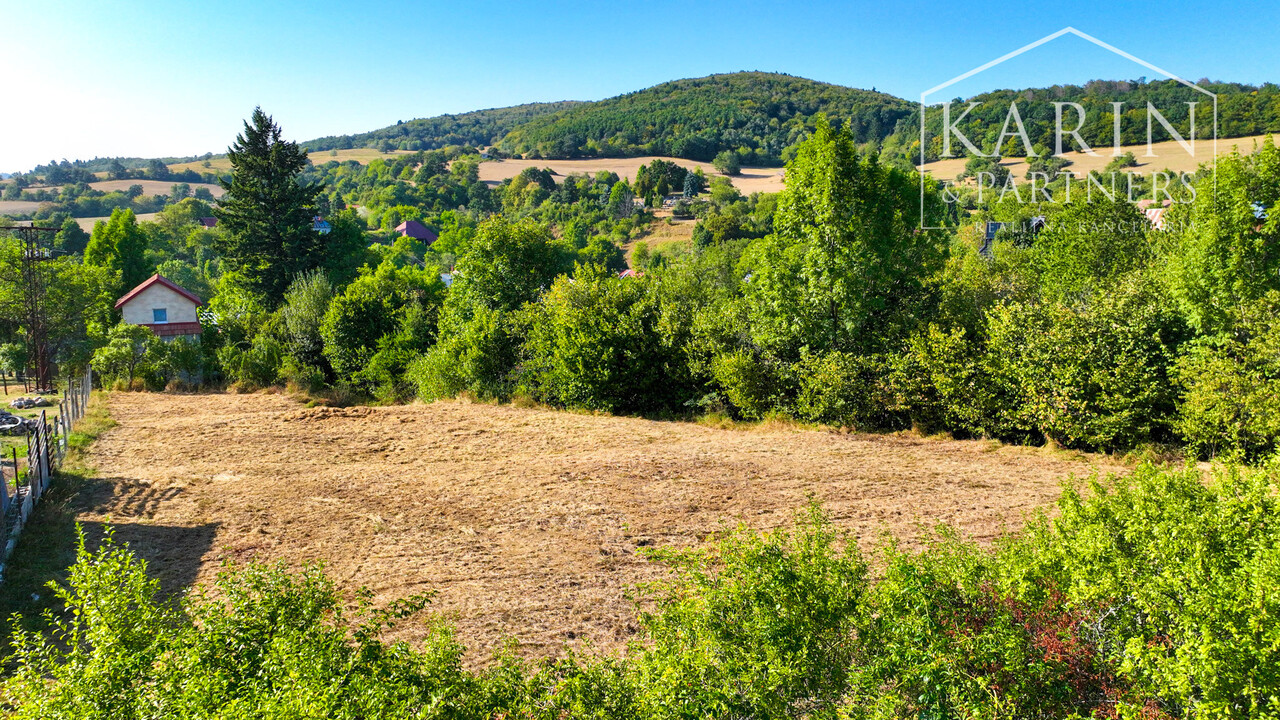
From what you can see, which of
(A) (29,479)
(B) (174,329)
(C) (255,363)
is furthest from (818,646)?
(B) (174,329)

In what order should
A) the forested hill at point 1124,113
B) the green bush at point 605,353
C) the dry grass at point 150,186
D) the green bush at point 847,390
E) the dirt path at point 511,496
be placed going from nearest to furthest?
the dirt path at point 511,496 → the green bush at point 847,390 → the green bush at point 605,353 → the forested hill at point 1124,113 → the dry grass at point 150,186

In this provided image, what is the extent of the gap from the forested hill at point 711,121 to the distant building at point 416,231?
46719 millimetres

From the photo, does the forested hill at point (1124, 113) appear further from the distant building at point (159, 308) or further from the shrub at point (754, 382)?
the distant building at point (159, 308)

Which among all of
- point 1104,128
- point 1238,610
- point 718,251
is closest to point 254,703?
point 1238,610

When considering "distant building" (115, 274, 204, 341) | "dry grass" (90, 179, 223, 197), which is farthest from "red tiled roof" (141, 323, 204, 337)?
"dry grass" (90, 179, 223, 197)

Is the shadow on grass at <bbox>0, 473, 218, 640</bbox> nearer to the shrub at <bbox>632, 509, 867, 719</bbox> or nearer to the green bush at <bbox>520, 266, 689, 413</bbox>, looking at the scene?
the shrub at <bbox>632, 509, 867, 719</bbox>

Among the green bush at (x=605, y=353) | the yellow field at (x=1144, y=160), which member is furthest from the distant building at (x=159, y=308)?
the yellow field at (x=1144, y=160)

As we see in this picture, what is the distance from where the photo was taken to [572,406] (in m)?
20.3

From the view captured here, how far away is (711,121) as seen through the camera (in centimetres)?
12738

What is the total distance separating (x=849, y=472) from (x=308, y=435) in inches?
511

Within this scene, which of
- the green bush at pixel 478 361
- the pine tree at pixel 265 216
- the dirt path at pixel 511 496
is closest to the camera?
the dirt path at pixel 511 496

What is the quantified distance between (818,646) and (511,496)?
27.8 feet

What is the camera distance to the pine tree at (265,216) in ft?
111

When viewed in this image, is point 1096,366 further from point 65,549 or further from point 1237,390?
point 65,549
